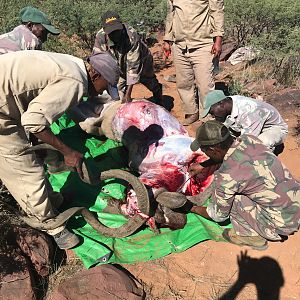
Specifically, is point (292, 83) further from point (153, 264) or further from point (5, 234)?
point (5, 234)

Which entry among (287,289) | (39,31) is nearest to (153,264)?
(287,289)

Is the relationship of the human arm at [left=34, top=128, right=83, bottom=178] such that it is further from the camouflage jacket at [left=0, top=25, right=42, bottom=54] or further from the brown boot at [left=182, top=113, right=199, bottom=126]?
the brown boot at [left=182, top=113, right=199, bottom=126]

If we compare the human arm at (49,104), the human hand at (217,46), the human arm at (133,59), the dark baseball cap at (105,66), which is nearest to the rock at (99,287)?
the human arm at (49,104)

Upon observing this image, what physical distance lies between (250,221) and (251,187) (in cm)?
42

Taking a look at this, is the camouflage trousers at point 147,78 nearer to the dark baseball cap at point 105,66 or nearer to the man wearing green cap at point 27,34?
the man wearing green cap at point 27,34

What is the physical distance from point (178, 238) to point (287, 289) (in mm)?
1040

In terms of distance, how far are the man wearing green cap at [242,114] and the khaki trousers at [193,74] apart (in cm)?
115

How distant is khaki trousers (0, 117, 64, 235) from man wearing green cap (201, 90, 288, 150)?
168cm

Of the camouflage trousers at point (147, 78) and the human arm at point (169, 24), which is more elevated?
the human arm at point (169, 24)

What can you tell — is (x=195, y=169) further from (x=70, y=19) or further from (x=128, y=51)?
(x=70, y=19)

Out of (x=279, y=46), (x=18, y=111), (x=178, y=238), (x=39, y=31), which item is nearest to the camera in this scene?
(x=18, y=111)

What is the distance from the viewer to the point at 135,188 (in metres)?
3.71

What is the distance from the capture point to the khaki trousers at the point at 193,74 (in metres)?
5.25

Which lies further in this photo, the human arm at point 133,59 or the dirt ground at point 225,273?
the human arm at point 133,59
